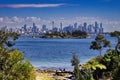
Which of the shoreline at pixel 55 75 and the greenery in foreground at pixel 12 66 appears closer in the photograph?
the greenery in foreground at pixel 12 66

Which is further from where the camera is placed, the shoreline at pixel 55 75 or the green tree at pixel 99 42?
the green tree at pixel 99 42

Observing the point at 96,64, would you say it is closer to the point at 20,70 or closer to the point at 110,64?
the point at 110,64

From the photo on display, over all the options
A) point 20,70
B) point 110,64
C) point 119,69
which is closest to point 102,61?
point 110,64

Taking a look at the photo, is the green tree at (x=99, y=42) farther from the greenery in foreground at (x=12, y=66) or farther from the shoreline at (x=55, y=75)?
the greenery in foreground at (x=12, y=66)

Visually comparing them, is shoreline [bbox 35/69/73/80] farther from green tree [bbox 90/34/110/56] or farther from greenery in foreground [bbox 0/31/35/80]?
greenery in foreground [bbox 0/31/35/80]

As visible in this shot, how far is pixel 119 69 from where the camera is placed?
128 feet

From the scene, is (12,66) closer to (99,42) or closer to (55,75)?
(55,75)

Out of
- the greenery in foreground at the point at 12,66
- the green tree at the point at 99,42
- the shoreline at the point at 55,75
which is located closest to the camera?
the greenery in foreground at the point at 12,66

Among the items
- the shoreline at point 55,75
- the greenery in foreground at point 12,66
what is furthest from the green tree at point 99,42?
the greenery in foreground at point 12,66

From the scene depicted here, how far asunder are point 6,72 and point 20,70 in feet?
9.62

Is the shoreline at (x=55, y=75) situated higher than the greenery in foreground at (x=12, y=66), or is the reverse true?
the greenery in foreground at (x=12, y=66)

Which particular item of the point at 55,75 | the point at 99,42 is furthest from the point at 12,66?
the point at 99,42

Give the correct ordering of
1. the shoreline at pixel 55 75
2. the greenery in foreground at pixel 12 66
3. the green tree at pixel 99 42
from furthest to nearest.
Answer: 1. the green tree at pixel 99 42
2. the shoreline at pixel 55 75
3. the greenery in foreground at pixel 12 66

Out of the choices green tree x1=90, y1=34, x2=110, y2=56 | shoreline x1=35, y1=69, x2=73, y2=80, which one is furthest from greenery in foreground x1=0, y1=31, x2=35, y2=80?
green tree x1=90, y1=34, x2=110, y2=56
